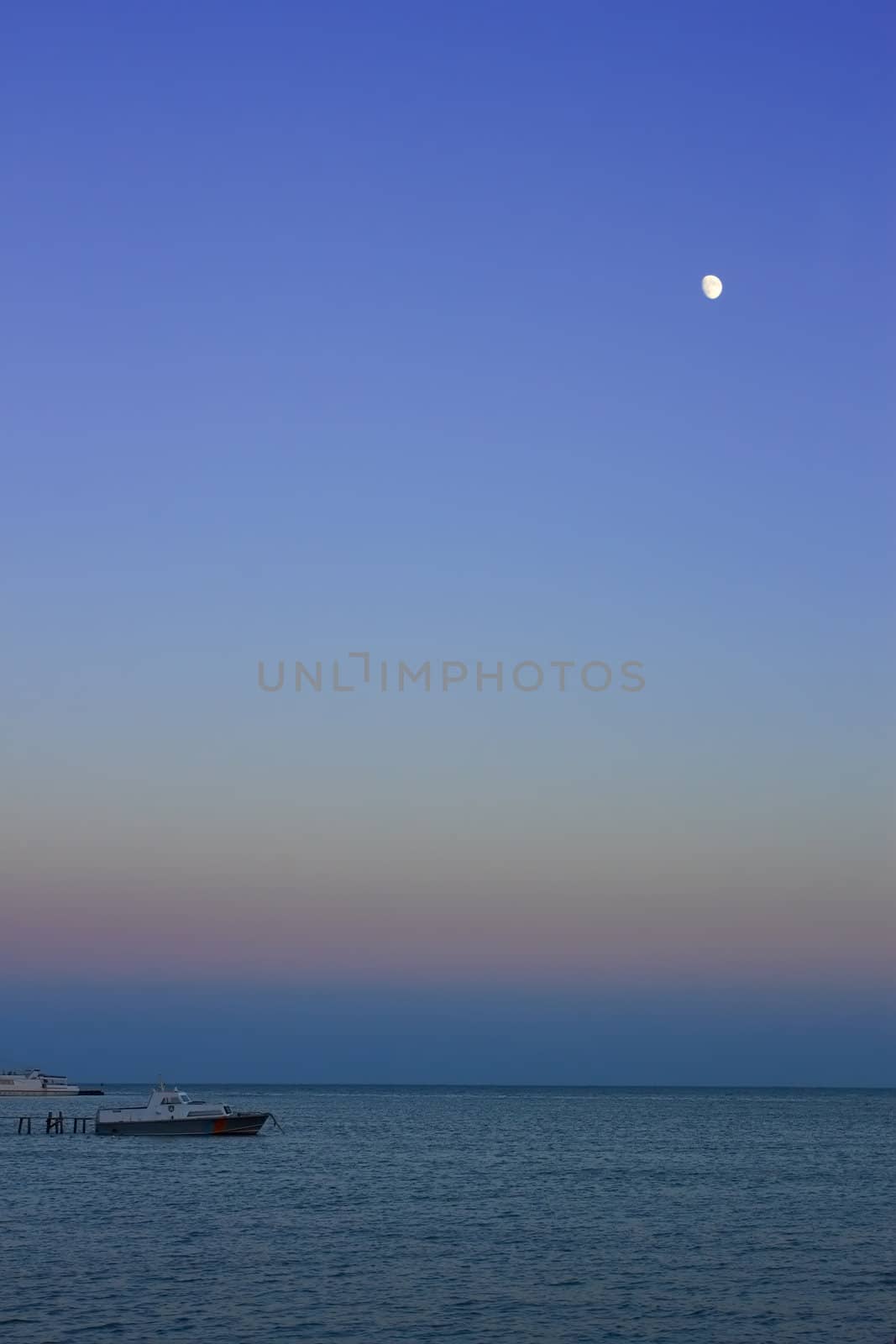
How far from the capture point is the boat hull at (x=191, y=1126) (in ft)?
420

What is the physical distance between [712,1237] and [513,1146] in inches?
2912

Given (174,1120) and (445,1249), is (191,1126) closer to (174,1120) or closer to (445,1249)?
(174,1120)

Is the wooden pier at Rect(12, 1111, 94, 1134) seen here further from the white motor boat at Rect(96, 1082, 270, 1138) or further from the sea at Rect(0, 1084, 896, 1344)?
Answer: the sea at Rect(0, 1084, 896, 1344)

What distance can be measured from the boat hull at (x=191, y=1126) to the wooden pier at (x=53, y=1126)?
10076mm

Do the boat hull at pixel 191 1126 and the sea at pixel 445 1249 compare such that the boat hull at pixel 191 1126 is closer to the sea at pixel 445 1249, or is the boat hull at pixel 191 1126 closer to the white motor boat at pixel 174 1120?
the white motor boat at pixel 174 1120

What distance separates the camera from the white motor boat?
421 ft

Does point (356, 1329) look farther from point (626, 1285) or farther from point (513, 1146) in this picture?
point (513, 1146)

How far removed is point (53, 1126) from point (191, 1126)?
58.5 metres

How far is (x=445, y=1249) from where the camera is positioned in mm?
60656

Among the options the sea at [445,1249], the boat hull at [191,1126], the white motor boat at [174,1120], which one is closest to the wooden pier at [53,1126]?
the white motor boat at [174,1120]

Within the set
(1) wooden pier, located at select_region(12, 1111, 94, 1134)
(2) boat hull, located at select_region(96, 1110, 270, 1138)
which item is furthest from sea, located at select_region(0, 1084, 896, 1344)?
(1) wooden pier, located at select_region(12, 1111, 94, 1134)

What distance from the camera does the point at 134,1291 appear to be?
49.9m

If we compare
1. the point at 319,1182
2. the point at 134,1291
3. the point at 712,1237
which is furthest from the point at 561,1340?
the point at 319,1182

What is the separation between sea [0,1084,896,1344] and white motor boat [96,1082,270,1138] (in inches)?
350
